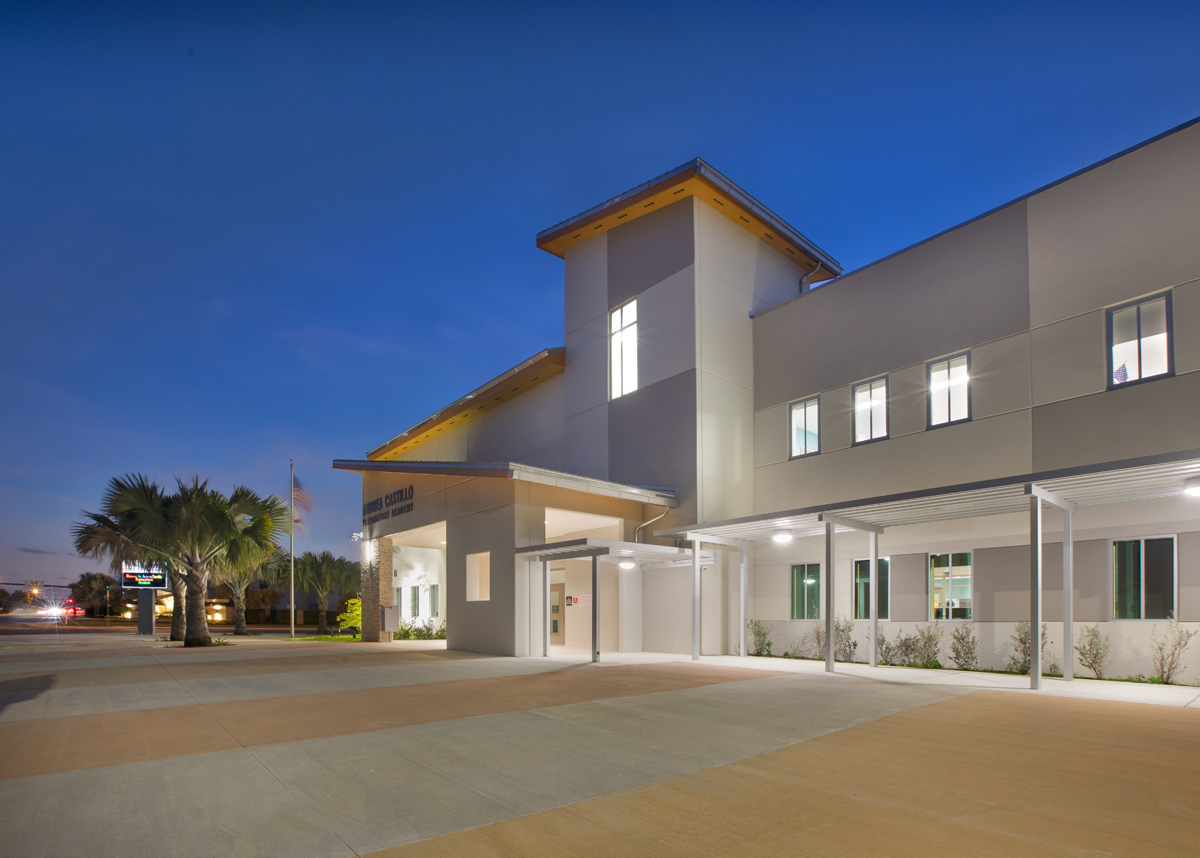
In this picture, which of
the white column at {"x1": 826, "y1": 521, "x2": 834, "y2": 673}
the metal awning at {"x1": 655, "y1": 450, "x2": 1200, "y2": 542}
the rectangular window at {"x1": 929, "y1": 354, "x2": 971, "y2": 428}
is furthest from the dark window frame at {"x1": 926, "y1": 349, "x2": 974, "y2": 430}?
the white column at {"x1": 826, "y1": 521, "x2": 834, "y2": 673}

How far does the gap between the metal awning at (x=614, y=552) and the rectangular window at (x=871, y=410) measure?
4.87 m

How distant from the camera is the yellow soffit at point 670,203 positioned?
20203 mm

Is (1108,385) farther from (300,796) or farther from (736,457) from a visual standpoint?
(300,796)

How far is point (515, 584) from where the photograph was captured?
18.3m

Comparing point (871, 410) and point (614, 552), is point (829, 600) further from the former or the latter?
point (871, 410)

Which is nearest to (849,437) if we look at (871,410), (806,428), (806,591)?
(871,410)

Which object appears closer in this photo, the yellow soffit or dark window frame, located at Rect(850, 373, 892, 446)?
dark window frame, located at Rect(850, 373, 892, 446)

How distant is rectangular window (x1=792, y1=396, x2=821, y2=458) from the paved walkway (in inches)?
312

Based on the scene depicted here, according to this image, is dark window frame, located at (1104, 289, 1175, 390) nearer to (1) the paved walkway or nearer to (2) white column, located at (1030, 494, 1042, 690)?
(2) white column, located at (1030, 494, 1042, 690)

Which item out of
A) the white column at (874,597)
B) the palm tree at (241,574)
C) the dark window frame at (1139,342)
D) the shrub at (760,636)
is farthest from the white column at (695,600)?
the palm tree at (241,574)

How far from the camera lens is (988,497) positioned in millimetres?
12711

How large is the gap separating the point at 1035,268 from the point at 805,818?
13622 mm

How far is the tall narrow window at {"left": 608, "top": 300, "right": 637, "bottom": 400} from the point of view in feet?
71.5

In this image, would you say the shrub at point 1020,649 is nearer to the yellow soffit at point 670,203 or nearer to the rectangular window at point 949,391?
the rectangular window at point 949,391
